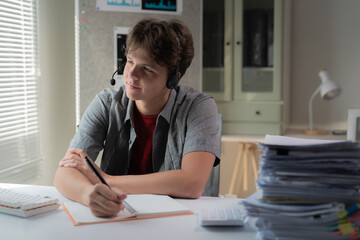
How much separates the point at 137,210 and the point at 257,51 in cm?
209

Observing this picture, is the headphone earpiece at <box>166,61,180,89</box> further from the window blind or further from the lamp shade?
the lamp shade

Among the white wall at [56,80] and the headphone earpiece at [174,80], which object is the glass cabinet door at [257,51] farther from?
the headphone earpiece at [174,80]

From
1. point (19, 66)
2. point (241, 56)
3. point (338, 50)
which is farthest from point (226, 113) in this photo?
point (19, 66)

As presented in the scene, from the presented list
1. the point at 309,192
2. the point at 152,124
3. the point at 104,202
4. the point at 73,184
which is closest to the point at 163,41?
the point at 152,124

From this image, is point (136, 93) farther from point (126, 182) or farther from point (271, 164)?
point (271, 164)

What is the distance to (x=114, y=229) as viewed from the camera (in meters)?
1.06

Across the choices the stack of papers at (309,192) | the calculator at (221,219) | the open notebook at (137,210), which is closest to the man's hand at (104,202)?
the open notebook at (137,210)

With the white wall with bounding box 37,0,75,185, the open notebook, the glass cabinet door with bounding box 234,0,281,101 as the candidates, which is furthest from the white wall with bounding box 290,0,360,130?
the open notebook

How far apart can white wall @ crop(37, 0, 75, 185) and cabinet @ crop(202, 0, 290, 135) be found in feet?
3.19

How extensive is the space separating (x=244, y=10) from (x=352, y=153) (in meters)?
2.25

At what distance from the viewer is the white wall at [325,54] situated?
3.31m

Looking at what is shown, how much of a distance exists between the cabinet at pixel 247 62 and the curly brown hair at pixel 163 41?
1.37 m

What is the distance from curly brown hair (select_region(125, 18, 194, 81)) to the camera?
1.63m

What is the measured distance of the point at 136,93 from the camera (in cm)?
163
